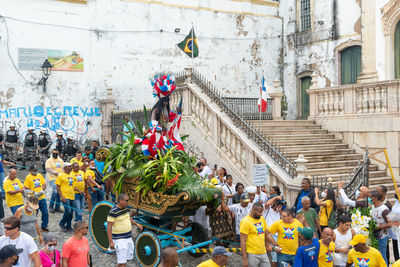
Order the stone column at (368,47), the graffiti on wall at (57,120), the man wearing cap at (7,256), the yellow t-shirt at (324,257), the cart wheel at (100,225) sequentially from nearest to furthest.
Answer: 1. the man wearing cap at (7,256)
2. the yellow t-shirt at (324,257)
3. the cart wheel at (100,225)
4. the stone column at (368,47)
5. the graffiti on wall at (57,120)

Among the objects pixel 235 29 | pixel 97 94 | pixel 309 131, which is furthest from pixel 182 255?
pixel 235 29

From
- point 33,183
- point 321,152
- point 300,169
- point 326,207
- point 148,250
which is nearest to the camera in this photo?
point 148,250

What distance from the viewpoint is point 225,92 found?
21.1 meters

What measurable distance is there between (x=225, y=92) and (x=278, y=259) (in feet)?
49.5

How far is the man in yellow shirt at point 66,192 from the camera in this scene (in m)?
9.11

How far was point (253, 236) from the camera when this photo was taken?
6.36 meters

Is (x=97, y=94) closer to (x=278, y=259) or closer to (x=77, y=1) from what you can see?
(x=77, y=1)

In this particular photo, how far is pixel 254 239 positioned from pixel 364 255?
159cm

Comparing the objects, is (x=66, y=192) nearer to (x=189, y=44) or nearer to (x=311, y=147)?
(x=311, y=147)

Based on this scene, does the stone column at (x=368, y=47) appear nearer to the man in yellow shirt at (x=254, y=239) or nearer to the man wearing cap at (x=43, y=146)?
the man in yellow shirt at (x=254, y=239)

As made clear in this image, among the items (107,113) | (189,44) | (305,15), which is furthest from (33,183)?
(305,15)

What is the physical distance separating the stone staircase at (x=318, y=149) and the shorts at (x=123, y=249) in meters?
5.48

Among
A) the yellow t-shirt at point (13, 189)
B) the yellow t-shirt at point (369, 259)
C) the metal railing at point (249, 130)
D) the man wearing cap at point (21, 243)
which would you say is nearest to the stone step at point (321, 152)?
the metal railing at point (249, 130)

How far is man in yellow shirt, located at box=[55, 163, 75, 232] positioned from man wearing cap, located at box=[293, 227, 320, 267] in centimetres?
538
